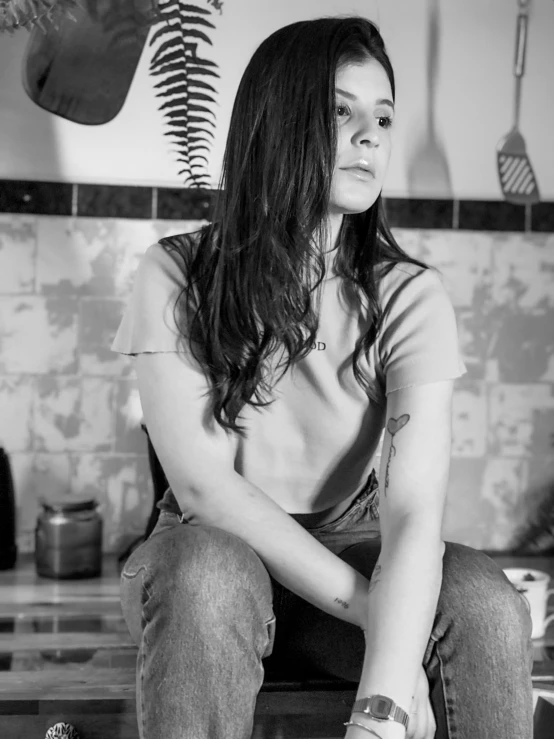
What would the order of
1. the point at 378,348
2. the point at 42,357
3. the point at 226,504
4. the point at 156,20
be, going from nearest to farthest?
the point at 226,504 < the point at 378,348 < the point at 156,20 < the point at 42,357

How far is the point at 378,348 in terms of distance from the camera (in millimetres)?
1213

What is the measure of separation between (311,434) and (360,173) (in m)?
0.36

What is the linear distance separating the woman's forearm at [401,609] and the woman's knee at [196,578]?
0.13 metres

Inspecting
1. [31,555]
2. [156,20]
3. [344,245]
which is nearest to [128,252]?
[156,20]

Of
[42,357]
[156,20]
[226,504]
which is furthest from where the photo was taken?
[42,357]

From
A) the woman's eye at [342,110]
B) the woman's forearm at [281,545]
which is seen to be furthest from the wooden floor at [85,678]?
the woman's eye at [342,110]

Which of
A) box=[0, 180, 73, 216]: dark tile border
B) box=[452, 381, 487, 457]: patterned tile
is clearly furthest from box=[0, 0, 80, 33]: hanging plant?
box=[452, 381, 487, 457]: patterned tile

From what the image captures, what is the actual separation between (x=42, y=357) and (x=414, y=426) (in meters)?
1.28

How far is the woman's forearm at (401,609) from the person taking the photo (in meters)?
0.95

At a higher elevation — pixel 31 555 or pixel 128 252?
pixel 128 252

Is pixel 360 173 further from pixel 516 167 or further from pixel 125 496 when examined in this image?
pixel 125 496

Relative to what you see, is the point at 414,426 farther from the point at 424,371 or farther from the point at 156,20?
the point at 156,20

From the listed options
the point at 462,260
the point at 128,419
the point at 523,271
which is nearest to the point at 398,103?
the point at 462,260

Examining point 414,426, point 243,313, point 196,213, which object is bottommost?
point 414,426
